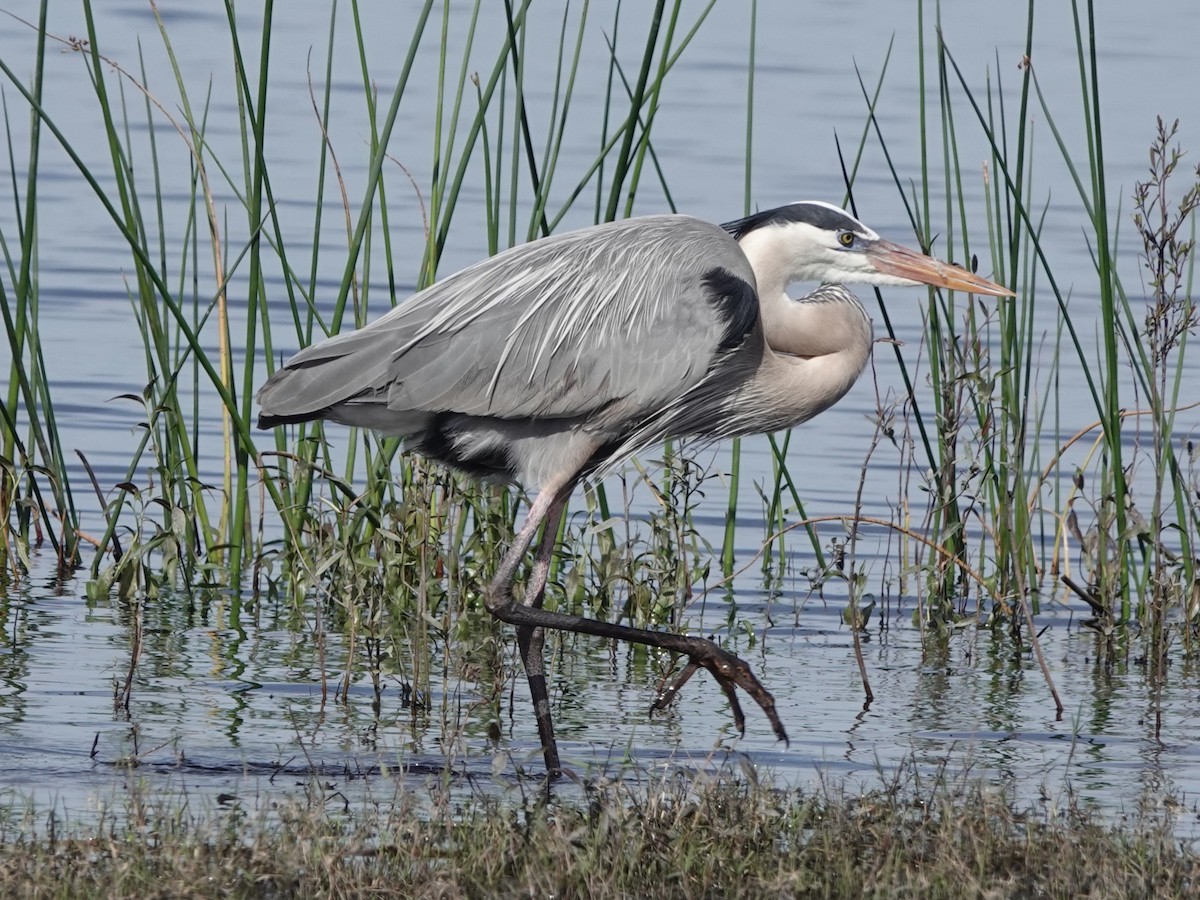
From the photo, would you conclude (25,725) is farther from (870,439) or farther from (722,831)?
(870,439)

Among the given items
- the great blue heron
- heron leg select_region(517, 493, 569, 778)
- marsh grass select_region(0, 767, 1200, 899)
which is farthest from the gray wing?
marsh grass select_region(0, 767, 1200, 899)

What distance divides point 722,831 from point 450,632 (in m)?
1.71

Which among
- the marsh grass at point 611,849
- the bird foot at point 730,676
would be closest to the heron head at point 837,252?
the bird foot at point 730,676

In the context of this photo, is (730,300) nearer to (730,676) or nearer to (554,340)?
(554,340)

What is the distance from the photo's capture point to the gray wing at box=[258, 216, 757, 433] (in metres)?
5.55

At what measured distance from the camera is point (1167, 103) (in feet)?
50.7

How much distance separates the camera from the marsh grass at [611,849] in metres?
3.92

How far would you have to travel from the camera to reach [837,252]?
599 cm

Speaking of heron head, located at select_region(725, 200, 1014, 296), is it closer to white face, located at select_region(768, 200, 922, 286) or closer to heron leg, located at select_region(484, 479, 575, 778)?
white face, located at select_region(768, 200, 922, 286)

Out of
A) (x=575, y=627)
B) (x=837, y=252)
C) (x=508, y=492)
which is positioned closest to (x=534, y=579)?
(x=575, y=627)

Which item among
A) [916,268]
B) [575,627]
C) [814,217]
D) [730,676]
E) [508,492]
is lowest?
[730,676]

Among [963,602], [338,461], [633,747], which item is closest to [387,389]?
[633,747]

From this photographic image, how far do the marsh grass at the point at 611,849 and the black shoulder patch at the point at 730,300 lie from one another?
1.55m

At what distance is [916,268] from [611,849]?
2.44 meters
